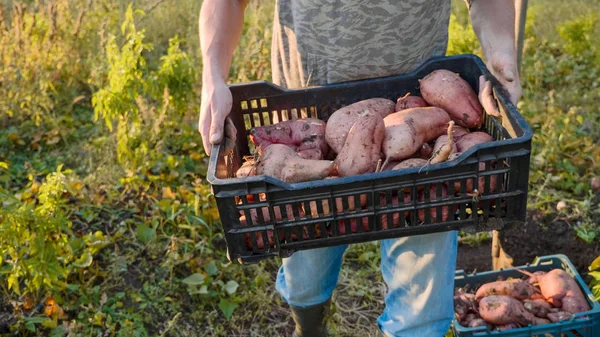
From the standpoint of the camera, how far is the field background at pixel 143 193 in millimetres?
2643

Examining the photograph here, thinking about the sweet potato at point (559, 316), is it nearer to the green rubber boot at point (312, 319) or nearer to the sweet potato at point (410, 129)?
the green rubber boot at point (312, 319)

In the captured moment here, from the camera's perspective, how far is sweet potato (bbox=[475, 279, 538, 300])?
7.85ft

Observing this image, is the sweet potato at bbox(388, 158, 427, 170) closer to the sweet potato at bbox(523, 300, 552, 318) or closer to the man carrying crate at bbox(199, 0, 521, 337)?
the man carrying crate at bbox(199, 0, 521, 337)

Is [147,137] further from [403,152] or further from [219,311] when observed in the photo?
[403,152]

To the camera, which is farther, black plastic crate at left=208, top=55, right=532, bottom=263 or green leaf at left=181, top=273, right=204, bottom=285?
green leaf at left=181, top=273, right=204, bottom=285

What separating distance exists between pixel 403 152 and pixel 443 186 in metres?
0.17

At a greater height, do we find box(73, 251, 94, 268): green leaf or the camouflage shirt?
the camouflage shirt

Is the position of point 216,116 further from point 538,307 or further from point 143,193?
point 143,193

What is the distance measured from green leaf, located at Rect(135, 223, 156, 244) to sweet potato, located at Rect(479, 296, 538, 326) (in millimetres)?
1516

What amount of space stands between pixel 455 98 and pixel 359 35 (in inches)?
13.6

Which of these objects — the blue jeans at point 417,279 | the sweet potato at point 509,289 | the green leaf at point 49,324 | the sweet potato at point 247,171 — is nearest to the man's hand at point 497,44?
the blue jeans at point 417,279

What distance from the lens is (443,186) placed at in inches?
61.2

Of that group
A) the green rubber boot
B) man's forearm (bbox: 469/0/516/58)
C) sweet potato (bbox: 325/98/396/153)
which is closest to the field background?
the green rubber boot

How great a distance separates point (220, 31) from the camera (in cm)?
197
